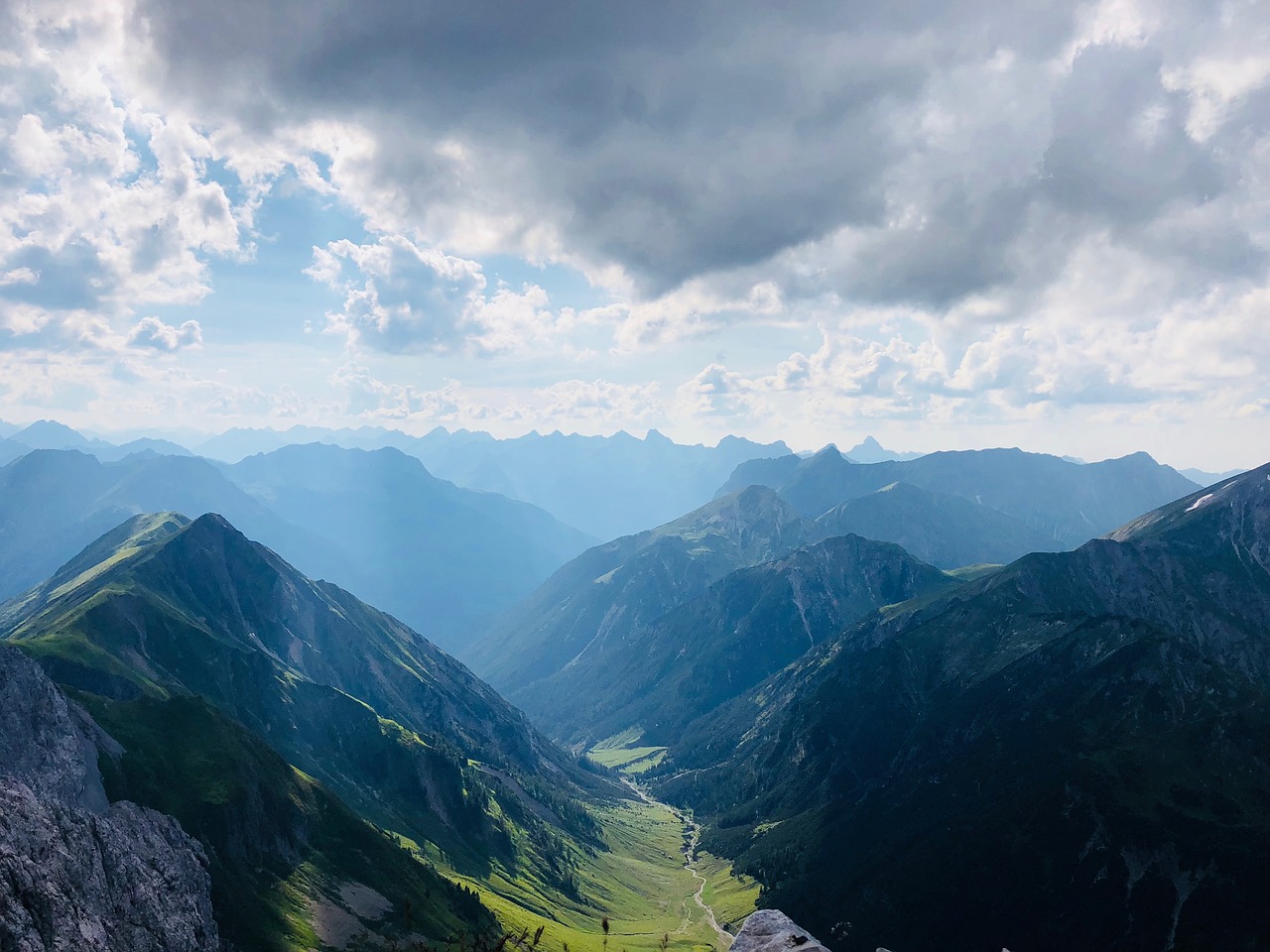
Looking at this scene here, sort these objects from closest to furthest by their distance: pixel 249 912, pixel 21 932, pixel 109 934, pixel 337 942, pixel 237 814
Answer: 1. pixel 21 932
2. pixel 109 934
3. pixel 249 912
4. pixel 337 942
5. pixel 237 814

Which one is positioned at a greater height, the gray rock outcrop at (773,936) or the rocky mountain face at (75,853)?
the gray rock outcrop at (773,936)

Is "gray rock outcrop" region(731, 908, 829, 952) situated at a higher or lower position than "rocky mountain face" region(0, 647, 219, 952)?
higher

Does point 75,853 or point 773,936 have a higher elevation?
point 773,936

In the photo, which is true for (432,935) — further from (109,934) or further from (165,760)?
(109,934)

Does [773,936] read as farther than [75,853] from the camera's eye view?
No

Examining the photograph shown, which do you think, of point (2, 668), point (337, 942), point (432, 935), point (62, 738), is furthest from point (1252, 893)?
point (2, 668)
